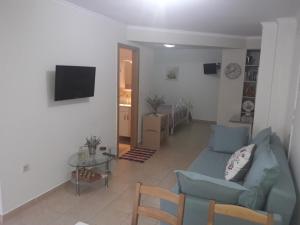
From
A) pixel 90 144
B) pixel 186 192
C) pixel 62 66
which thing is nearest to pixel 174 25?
pixel 62 66

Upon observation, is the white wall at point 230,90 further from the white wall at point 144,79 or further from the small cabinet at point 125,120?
Result: the small cabinet at point 125,120

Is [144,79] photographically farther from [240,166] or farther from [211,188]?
[211,188]

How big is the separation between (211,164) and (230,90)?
10.9 feet

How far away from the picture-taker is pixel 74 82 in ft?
11.0

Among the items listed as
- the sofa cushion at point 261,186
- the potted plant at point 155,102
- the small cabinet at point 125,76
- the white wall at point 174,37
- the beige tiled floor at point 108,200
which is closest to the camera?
the sofa cushion at point 261,186

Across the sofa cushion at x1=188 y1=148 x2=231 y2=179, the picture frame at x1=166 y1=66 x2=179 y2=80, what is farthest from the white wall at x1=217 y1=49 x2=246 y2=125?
the sofa cushion at x1=188 y1=148 x2=231 y2=179

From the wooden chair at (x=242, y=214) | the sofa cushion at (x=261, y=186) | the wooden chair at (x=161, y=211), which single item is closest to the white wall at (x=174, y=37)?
the sofa cushion at (x=261, y=186)

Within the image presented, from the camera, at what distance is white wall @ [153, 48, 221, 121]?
8.01m

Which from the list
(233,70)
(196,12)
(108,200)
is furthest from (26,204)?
(233,70)

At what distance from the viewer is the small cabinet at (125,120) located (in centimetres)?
552

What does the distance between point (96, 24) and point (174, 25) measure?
4.43 ft

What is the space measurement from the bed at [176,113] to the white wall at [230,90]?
3.88ft

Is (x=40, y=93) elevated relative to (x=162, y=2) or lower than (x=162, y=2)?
lower

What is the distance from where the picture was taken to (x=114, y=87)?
14.8 ft
